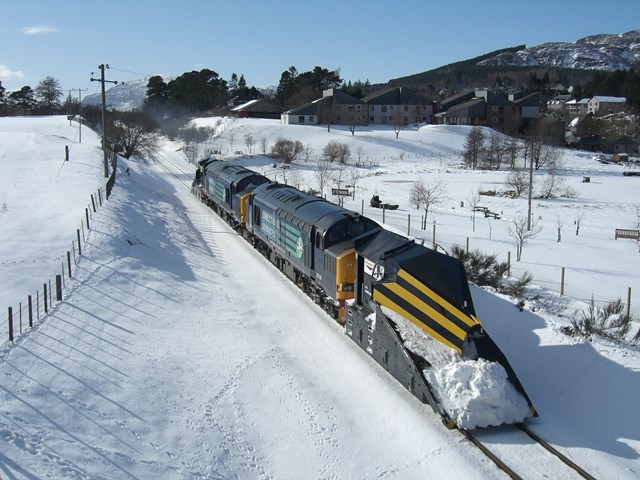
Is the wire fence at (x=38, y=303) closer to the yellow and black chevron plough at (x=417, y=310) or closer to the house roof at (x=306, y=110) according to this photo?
the yellow and black chevron plough at (x=417, y=310)

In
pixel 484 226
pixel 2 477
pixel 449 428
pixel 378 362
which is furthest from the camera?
pixel 484 226

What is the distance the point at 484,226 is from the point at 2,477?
3548 cm

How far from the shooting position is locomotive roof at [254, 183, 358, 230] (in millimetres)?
19078

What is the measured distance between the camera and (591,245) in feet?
116

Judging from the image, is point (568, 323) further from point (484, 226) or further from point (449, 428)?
point (484, 226)

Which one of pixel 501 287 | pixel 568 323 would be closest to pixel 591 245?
pixel 501 287

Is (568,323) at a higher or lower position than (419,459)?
higher

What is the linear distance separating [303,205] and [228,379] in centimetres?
893

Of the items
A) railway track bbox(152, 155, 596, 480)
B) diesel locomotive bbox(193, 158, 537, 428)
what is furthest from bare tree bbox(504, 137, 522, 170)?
railway track bbox(152, 155, 596, 480)

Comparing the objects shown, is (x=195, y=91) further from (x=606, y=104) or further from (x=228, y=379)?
(x=228, y=379)

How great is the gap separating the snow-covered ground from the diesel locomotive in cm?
72

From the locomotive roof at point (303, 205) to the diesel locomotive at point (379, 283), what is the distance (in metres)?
0.05

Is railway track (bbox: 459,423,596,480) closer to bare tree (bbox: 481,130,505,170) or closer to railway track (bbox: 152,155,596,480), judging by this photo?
railway track (bbox: 152,155,596,480)

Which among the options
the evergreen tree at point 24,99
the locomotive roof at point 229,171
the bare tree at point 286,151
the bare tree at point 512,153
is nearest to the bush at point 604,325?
the locomotive roof at point 229,171
